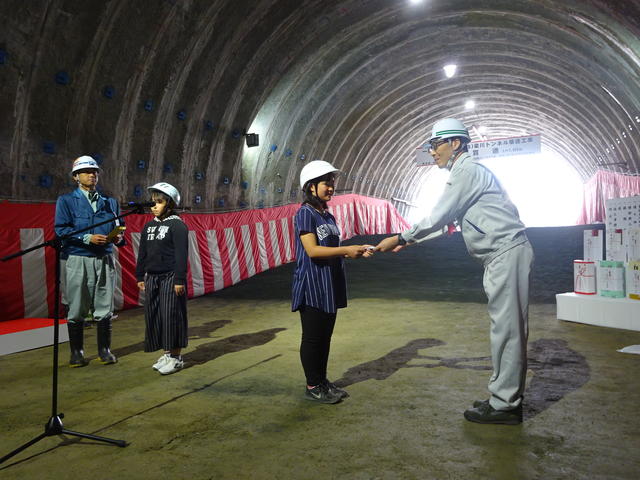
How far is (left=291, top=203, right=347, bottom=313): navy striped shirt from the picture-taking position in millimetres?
3654

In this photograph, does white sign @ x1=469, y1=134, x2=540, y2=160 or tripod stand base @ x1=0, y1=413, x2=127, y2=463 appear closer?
tripod stand base @ x1=0, y1=413, x2=127, y2=463

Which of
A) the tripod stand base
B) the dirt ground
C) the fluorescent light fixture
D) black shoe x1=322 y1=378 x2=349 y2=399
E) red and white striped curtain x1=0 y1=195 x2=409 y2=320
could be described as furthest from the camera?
the fluorescent light fixture

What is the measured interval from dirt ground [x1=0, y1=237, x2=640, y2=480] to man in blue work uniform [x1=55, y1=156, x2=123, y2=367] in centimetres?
33

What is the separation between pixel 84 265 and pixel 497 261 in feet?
13.1

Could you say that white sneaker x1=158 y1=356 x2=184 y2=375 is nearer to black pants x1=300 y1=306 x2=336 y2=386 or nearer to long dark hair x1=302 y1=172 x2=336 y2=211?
black pants x1=300 y1=306 x2=336 y2=386

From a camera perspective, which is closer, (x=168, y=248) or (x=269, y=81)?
(x=168, y=248)

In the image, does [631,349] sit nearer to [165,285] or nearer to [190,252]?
[165,285]

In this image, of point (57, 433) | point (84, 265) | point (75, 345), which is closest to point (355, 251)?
point (57, 433)

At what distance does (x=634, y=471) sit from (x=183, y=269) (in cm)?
368

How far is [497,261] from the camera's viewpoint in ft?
→ 10.6

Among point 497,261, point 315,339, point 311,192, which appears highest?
point 311,192

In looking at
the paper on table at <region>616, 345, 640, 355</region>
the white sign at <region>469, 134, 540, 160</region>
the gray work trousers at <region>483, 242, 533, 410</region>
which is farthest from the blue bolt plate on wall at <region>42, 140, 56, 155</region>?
the white sign at <region>469, 134, 540, 160</region>

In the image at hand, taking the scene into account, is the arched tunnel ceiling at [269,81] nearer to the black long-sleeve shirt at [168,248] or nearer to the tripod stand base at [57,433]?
the black long-sleeve shirt at [168,248]

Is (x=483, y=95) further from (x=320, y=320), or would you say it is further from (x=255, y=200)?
(x=320, y=320)
